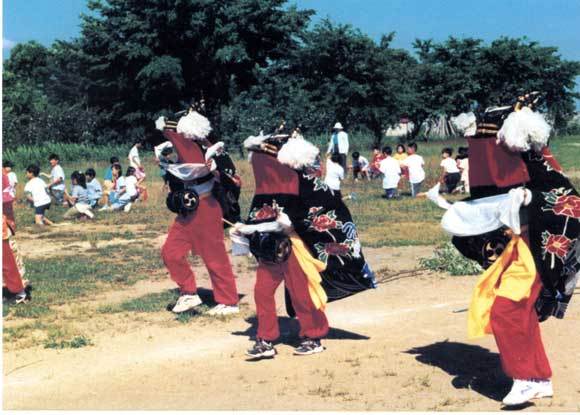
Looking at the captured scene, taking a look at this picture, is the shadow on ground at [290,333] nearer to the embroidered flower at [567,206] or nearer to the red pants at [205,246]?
the red pants at [205,246]

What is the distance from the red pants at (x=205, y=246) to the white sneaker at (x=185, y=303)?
0.19 metres

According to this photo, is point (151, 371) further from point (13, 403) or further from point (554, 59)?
point (554, 59)

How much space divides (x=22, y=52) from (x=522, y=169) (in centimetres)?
4419

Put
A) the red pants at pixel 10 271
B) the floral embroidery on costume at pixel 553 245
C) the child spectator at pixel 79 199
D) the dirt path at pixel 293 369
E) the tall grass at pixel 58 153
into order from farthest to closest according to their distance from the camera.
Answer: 1. the tall grass at pixel 58 153
2. the child spectator at pixel 79 199
3. the red pants at pixel 10 271
4. the dirt path at pixel 293 369
5. the floral embroidery on costume at pixel 553 245

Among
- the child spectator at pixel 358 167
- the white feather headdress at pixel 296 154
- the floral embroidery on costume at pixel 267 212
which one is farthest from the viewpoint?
the child spectator at pixel 358 167

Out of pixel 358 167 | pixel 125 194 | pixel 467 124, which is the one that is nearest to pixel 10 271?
pixel 467 124

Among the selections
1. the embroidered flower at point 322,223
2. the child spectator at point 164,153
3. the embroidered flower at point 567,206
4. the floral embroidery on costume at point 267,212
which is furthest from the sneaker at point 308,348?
the child spectator at point 164,153

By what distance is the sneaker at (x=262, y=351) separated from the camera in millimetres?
7473

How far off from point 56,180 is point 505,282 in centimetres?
1541

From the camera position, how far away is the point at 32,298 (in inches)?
414

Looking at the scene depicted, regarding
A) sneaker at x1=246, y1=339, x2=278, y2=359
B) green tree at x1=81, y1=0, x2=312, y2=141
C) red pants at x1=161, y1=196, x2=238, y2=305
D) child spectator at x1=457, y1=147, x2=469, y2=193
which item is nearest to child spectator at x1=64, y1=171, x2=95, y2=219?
child spectator at x1=457, y1=147, x2=469, y2=193

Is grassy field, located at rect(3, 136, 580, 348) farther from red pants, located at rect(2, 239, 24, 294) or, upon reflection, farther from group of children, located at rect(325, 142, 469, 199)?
group of children, located at rect(325, 142, 469, 199)

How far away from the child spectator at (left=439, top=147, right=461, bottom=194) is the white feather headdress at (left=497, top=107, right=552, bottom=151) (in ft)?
46.6

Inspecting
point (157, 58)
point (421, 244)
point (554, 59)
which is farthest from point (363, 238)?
point (554, 59)
